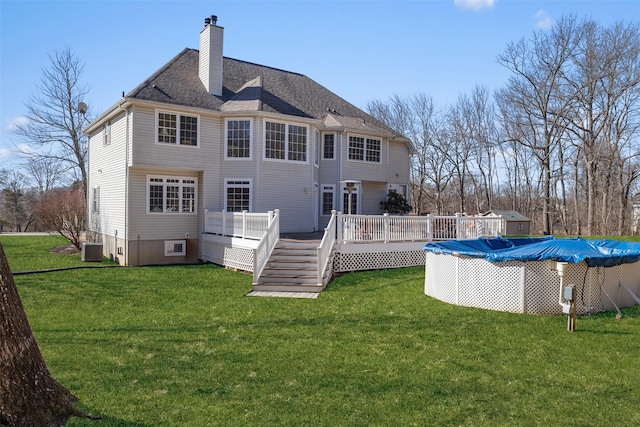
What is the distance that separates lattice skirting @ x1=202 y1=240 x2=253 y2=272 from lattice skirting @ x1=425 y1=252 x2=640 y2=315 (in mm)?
6523

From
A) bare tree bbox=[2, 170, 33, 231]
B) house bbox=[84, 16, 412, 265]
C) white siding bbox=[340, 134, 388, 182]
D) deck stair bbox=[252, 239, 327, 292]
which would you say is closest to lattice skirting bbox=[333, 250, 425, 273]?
deck stair bbox=[252, 239, 327, 292]

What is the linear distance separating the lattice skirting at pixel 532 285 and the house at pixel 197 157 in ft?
21.9

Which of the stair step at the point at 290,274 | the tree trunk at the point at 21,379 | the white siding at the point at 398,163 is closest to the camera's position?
the tree trunk at the point at 21,379

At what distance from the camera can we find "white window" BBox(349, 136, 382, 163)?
19.9 meters

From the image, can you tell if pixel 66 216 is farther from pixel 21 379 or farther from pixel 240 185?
pixel 21 379

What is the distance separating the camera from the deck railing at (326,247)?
11328 millimetres

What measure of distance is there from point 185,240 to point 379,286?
334 inches

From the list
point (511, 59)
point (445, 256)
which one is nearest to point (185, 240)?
point (445, 256)

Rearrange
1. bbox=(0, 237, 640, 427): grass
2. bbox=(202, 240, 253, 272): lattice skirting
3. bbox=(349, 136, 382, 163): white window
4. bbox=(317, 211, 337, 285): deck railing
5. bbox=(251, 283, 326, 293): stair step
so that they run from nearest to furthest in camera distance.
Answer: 1. bbox=(0, 237, 640, 427): grass
2. bbox=(251, 283, 326, 293): stair step
3. bbox=(317, 211, 337, 285): deck railing
4. bbox=(202, 240, 253, 272): lattice skirting
5. bbox=(349, 136, 382, 163): white window

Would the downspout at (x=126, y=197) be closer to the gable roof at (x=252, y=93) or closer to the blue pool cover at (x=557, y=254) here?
the gable roof at (x=252, y=93)

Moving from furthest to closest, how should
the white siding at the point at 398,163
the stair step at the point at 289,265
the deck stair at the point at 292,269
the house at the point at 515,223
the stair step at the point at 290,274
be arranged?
the house at the point at 515,223, the white siding at the point at 398,163, the stair step at the point at 289,265, the stair step at the point at 290,274, the deck stair at the point at 292,269

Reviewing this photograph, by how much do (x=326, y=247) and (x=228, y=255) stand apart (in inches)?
168

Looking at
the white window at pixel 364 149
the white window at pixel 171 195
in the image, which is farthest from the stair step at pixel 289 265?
the white window at pixel 364 149

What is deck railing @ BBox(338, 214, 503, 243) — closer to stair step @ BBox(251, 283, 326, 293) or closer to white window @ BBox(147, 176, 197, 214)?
stair step @ BBox(251, 283, 326, 293)
